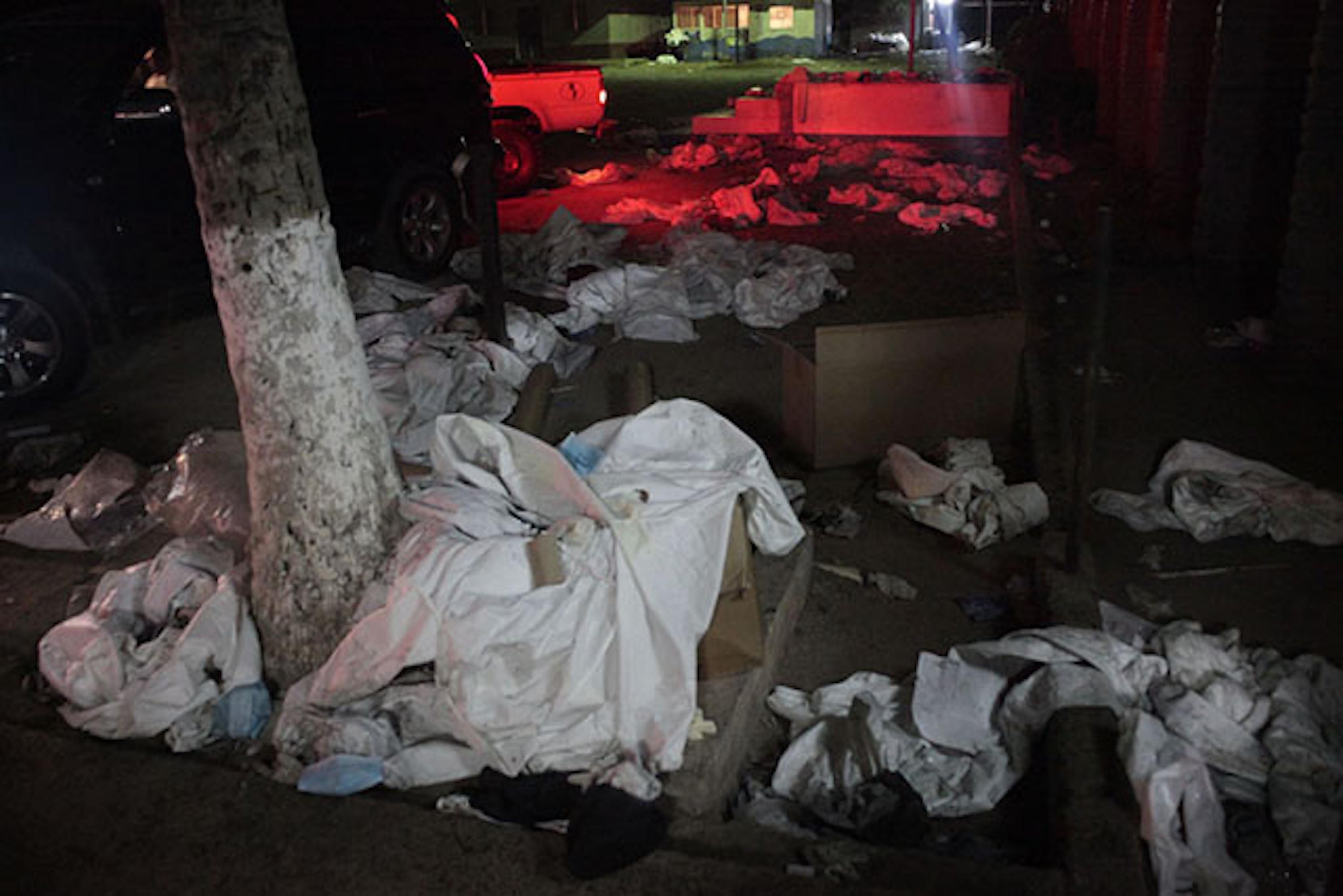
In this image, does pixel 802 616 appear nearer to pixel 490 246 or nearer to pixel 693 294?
pixel 490 246

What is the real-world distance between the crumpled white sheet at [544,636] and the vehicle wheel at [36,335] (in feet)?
12.8

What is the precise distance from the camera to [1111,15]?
17281 mm

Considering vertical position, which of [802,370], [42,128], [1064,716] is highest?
[42,128]

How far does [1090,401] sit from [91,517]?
4.24 metres

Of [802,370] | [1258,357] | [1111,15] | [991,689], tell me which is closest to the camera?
[991,689]

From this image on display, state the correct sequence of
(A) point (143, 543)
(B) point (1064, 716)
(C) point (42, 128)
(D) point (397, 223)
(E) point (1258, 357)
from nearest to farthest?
(B) point (1064, 716), (A) point (143, 543), (C) point (42, 128), (E) point (1258, 357), (D) point (397, 223)

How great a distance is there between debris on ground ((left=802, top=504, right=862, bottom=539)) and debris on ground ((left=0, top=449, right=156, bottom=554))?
2968 mm

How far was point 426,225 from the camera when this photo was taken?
29.4 feet

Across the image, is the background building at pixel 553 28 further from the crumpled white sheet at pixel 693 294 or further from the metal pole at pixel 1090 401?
the metal pole at pixel 1090 401

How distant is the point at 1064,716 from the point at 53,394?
5820mm

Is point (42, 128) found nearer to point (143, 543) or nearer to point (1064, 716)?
point (143, 543)

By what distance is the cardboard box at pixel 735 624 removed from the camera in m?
3.49

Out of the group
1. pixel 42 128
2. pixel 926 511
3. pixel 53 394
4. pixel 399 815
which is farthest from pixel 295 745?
pixel 42 128

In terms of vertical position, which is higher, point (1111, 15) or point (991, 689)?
point (1111, 15)
